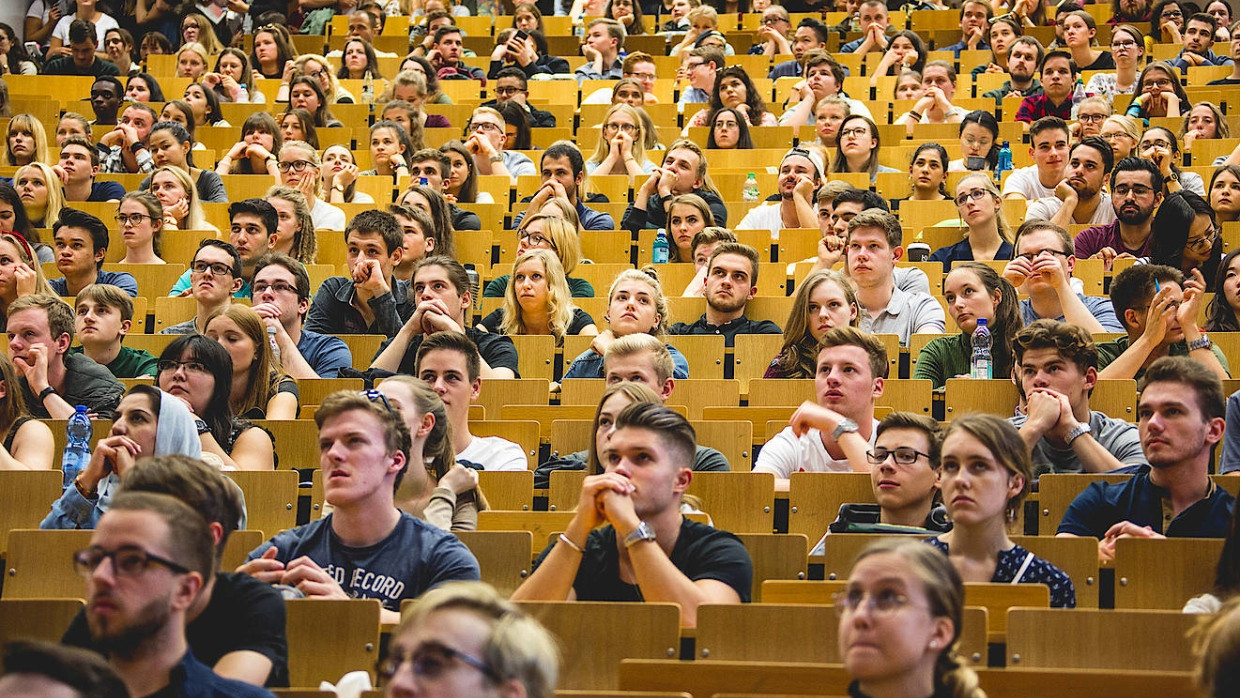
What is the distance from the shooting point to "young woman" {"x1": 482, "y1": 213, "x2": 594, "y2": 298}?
17.7 feet

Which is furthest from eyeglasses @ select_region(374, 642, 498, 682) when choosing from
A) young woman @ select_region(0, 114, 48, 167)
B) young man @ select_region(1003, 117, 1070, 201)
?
young woman @ select_region(0, 114, 48, 167)

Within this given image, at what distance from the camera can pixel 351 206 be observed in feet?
21.0

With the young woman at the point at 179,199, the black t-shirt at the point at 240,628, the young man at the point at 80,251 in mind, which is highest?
the young woman at the point at 179,199

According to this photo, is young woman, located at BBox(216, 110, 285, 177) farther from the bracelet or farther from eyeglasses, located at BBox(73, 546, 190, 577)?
eyeglasses, located at BBox(73, 546, 190, 577)

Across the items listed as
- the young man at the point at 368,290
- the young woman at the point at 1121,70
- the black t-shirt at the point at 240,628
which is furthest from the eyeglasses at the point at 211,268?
the young woman at the point at 1121,70

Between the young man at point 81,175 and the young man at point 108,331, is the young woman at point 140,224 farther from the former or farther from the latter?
the young man at point 108,331

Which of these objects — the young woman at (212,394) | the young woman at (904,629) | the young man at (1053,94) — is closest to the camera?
the young woman at (904,629)

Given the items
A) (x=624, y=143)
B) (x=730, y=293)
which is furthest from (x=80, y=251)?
(x=624, y=143)

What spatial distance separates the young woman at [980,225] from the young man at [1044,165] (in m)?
0.74

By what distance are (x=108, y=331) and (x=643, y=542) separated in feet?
8.05

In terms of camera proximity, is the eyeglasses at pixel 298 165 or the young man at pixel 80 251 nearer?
the young man at pixel 80 251

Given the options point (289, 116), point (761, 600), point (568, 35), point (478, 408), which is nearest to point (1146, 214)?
point (478, 408)

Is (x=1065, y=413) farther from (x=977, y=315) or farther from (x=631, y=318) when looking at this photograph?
(x=631, y=318)

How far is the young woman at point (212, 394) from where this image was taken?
3723 millimetres
